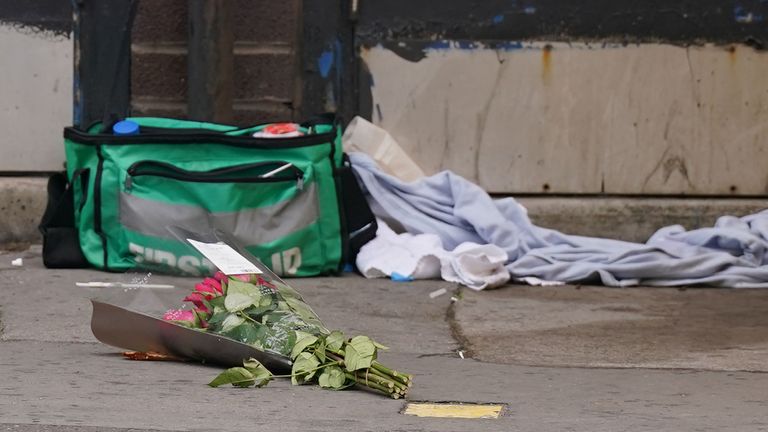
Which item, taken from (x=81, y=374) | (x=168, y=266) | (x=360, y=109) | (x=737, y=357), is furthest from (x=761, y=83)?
(x=81, y=374)

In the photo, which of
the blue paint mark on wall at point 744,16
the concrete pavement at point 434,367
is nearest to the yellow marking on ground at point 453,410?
the concrete pavement at point 434,367

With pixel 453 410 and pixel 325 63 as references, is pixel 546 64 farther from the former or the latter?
pixel 453 410

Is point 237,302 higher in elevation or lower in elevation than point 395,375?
higher

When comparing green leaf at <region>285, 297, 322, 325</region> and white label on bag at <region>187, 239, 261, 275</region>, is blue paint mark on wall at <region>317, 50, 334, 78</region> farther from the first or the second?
green leaf at <region>285, 297, 322, 325</region>

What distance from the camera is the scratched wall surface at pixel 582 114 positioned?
577 centimetres

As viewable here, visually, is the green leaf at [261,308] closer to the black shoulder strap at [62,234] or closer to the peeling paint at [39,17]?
the black shoulder strap at [62,234]

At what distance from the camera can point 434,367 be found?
3.77m

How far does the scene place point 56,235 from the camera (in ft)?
17.1

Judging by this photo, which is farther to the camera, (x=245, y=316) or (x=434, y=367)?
(x=434, y=367)

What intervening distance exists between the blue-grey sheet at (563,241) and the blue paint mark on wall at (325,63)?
0.45 m

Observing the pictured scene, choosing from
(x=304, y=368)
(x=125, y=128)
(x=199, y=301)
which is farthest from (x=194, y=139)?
(x=304, y=368)

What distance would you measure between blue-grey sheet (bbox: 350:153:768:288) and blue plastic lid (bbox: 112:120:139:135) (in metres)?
0.95

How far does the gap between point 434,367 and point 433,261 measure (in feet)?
4.99

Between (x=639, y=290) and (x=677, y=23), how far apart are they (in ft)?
4.25
